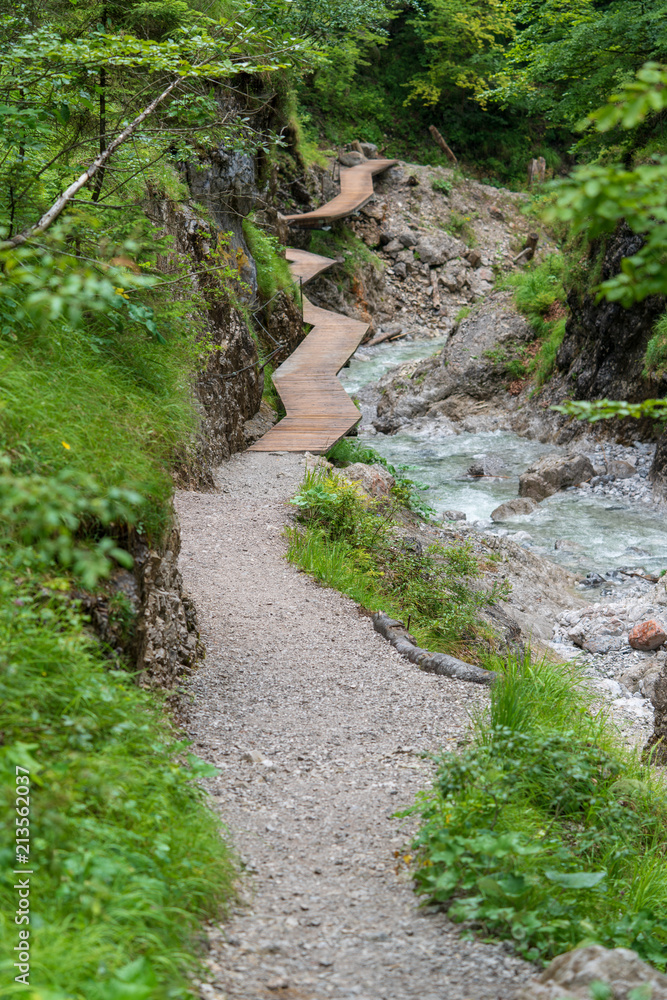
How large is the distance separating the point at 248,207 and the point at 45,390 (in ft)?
30.9

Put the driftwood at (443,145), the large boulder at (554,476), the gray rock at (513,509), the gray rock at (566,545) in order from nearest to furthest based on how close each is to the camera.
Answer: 1. the gray rock at (566,545)
2. the gray rock at (513,509)
3. the large boulder at (554,476)
4. the driftwood at (443,145)

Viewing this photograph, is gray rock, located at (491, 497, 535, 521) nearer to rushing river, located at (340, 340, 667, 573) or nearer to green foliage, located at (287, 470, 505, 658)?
rushing river, located at (340, 340, 667, 573)

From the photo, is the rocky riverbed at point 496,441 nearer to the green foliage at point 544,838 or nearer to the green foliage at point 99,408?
the green foliage at point 544,838

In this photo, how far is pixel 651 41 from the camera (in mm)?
11750

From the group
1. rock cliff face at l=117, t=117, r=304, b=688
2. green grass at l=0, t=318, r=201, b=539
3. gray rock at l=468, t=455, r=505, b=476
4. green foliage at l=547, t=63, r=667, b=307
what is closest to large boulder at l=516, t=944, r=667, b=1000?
green foliage at l=547, t=63, r=667, b=307

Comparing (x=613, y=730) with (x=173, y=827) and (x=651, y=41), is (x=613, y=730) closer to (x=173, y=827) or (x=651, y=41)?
(x=173, y=827)

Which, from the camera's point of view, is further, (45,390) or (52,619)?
(45,390)

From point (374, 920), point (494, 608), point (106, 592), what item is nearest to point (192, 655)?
point (106, 592)

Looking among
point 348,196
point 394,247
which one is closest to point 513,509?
point 348,196

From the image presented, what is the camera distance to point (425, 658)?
554cm

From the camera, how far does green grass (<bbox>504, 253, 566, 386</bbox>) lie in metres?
16.1

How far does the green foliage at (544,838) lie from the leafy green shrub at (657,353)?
380 inches

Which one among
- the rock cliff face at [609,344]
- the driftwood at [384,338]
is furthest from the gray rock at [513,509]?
the driftwood at [384,338]

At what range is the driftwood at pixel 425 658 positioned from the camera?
17.4ft
